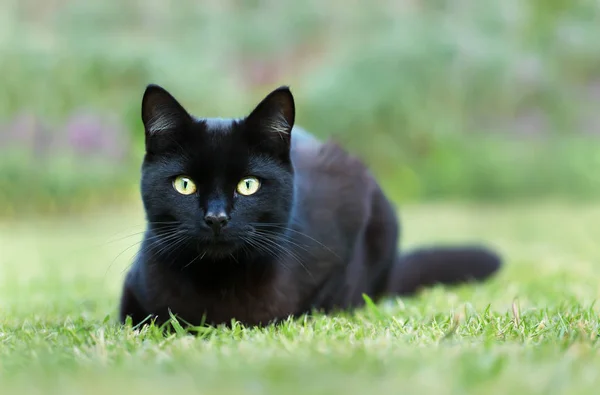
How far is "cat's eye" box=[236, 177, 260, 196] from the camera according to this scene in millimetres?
1674

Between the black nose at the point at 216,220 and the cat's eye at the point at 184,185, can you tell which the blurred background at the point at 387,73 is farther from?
the black nose at the point at 216,220

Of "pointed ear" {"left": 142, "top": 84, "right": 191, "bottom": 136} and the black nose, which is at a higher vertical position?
"pointed ear" {"left": 142, "top": 84, "right": 191, "bottom": 136}

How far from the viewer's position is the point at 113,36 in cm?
642

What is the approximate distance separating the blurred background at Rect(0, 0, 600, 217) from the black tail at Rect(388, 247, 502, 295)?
12.1 ft

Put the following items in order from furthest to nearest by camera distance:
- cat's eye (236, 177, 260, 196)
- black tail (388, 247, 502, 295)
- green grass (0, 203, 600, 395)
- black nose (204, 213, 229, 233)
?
black tail (388, 247, 502, 295), cat's eye (236, 177, 260, 196), black nose (204, 213, 229, 233), green grass (0, 203, 600, 395)

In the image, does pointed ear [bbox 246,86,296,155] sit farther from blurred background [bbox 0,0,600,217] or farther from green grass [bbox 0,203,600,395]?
blurred background [bbox 0,0,600,217]

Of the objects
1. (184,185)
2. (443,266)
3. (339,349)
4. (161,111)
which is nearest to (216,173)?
(184,185)

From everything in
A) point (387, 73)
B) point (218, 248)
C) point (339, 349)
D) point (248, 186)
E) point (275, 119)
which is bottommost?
point (339, 349)

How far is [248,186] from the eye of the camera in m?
1.69

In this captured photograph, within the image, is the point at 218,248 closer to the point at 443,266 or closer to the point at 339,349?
the point at 339,349

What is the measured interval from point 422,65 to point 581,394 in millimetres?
6273

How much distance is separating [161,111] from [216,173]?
0.71 feet

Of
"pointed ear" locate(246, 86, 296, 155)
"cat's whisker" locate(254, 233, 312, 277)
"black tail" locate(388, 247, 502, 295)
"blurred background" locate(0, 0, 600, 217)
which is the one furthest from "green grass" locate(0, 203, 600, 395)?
"blurred background" locate(0, 0, 600, 217)

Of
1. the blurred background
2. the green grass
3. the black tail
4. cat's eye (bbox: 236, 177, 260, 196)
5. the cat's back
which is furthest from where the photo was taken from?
the blurred background
